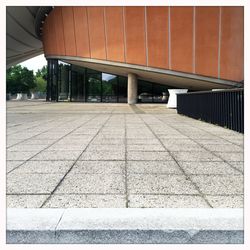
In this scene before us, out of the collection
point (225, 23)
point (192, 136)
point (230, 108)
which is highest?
point (225, 23)

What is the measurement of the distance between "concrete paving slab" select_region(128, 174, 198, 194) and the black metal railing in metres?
5.38

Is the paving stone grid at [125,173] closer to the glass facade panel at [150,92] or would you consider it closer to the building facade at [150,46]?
the building facade at [150,46]

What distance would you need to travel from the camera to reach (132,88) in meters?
31.7

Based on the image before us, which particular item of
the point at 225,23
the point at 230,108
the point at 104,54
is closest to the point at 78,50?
the point at 104,54

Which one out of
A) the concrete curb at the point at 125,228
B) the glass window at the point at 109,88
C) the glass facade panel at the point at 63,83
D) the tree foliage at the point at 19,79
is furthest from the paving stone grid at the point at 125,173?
the tree foliage at the point at 19,79

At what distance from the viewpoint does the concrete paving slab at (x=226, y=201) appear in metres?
3.15

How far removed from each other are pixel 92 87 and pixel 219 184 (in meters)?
34.1

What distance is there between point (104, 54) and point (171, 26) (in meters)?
8.16

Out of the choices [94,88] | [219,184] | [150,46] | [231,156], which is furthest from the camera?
[94,88]

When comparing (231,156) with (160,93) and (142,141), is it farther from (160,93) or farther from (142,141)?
(160,93)

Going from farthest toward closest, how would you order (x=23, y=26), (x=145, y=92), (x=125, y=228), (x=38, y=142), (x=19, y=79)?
(x=19, y=79) < (x=23, y=26) < (x=145, y=92) < (x=38, y=142) < (x=125, y=228)

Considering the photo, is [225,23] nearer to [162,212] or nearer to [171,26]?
[171,26]

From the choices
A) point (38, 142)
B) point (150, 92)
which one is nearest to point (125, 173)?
point (38, 142)

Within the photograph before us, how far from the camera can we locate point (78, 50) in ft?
108
